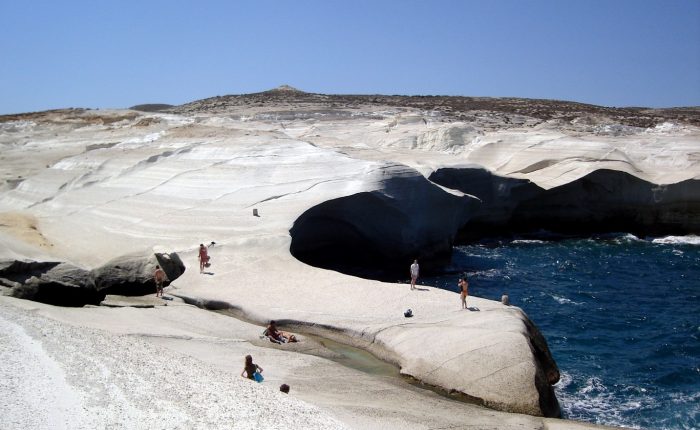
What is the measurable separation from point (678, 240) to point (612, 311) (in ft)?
49.4

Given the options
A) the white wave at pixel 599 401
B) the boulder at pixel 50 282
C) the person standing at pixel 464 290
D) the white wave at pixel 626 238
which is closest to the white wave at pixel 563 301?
the white wave at pixel 599 401

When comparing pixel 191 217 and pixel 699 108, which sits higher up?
pixel 699 108

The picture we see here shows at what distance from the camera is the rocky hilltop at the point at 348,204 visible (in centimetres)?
1539

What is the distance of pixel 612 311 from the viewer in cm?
2205

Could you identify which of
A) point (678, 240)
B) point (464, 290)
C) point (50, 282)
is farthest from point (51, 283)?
point (678, 240)

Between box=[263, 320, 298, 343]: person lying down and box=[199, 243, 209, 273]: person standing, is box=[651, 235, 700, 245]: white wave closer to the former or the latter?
box=[199, 243, 209, 273]: person standing

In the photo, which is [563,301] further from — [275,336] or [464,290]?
[275,336]

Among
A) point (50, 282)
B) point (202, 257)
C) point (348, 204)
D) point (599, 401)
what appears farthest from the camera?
point (348, 204)

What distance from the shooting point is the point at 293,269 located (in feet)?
66.2

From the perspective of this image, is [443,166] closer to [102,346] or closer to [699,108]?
[102,346]

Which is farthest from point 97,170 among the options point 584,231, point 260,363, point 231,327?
point 584,231

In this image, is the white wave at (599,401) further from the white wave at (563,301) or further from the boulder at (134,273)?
the boulder at (134,273)

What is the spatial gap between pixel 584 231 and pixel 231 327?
86.6 ft

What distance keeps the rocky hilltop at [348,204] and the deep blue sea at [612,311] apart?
158 centimetres
